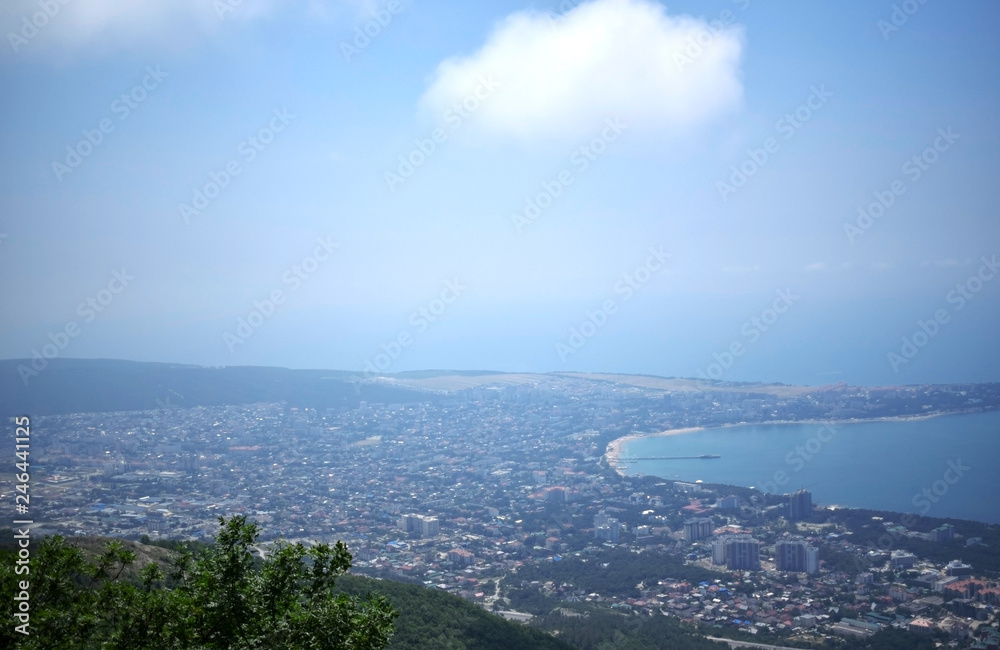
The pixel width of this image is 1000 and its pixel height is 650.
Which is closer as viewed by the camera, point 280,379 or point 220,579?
point 220,579

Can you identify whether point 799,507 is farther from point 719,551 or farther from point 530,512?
point 530,512

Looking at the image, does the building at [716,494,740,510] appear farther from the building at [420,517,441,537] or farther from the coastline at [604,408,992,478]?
the building at [420,517,441,537]

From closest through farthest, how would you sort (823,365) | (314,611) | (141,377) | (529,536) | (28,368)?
(314,611) → (529,536) → (28,368) → (141,377) → (823,365)

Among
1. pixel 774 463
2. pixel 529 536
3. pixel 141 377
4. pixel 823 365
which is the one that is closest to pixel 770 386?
pixel 823 365

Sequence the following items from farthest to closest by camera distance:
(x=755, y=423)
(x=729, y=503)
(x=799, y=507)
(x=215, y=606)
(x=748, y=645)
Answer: (x=755, y=423) < (x=729, y=503) < (x=799, y=507) < (x=748, y=645) < (x=215, y=606)

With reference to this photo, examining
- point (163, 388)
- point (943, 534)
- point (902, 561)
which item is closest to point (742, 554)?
point (902, 561)

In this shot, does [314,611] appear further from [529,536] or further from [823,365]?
[823,365]

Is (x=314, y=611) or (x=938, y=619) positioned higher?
(x=314, y=611)
